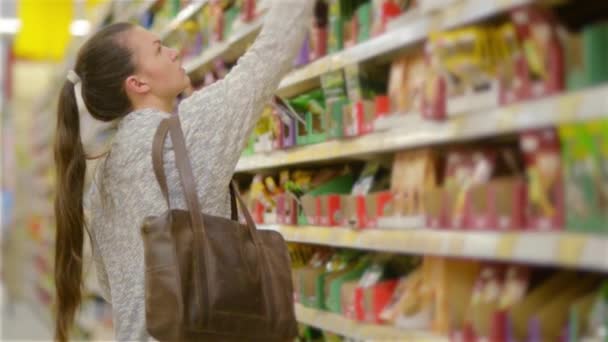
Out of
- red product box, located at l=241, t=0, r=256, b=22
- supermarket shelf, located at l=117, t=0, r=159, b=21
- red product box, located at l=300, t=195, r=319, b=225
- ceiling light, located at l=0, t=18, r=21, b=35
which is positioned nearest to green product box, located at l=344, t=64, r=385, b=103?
red product box, located at l=300, t=195, r=319, b=225

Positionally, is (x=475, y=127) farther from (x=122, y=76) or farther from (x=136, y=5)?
(x=136, y=5)

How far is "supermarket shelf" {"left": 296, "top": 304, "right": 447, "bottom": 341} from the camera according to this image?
200cm

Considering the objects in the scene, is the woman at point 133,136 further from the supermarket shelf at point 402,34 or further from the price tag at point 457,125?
the price tag at point 457,125

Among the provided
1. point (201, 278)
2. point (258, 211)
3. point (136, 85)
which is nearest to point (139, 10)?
point (258, 211)

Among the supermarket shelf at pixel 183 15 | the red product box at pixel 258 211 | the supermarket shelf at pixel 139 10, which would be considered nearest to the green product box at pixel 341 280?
the red product box at pixel 258 211

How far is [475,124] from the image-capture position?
1724 millimetres

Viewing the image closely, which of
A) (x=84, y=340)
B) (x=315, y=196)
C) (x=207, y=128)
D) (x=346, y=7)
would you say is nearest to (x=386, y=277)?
(x=315, y=196)

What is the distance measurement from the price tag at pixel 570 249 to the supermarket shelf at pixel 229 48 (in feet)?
5.32

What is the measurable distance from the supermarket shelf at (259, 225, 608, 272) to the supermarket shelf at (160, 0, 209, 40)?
154 cm

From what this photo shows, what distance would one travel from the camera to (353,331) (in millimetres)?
2287

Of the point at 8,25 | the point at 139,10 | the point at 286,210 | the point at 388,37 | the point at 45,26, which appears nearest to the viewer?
the point at 388,37

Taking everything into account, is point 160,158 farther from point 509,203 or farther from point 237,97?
point 509,203

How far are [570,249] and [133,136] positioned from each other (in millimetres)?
1211

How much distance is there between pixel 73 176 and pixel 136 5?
233 cm
